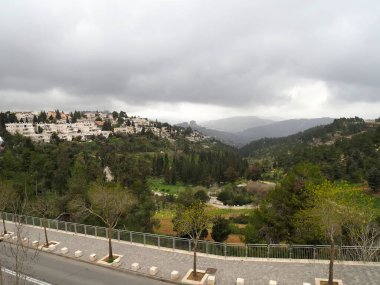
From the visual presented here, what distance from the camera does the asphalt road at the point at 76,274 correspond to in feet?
56.0

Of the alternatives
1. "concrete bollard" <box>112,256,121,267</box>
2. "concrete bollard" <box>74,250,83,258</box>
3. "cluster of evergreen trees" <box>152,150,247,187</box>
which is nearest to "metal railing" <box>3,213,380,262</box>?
"concrete bollard" <box>112,256,121,267</box>

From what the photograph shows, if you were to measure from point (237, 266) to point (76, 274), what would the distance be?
30.8 ft

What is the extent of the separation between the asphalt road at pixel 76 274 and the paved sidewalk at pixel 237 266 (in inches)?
30.6

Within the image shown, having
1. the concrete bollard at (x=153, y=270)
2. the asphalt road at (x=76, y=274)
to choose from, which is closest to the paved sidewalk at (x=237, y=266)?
the concrete bollard at (x=153, y=270)

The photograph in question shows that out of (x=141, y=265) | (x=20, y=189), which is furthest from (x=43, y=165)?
(x=141, y=265)

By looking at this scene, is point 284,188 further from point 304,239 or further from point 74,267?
point 74,267

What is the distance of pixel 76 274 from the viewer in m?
18.2

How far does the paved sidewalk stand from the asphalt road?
78 cm

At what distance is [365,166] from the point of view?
266 feet

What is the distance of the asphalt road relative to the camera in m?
17.1

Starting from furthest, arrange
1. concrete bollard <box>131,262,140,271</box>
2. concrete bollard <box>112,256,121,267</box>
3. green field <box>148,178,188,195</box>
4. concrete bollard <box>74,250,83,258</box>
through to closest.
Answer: green field <box>148,178,188,195</box> → concrete bollard <box>74,250,83,258</box> → concrete bollard <box>112,256,121,267</box> → concrete bollard <box>131,262,140,271</box>

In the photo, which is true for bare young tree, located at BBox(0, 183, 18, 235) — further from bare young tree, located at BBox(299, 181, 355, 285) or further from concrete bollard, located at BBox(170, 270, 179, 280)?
bare young tree, located at BBox(299, 181, 355, 285)

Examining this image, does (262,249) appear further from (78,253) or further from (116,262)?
(78,253)

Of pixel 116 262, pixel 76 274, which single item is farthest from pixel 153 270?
pixel 76 274
